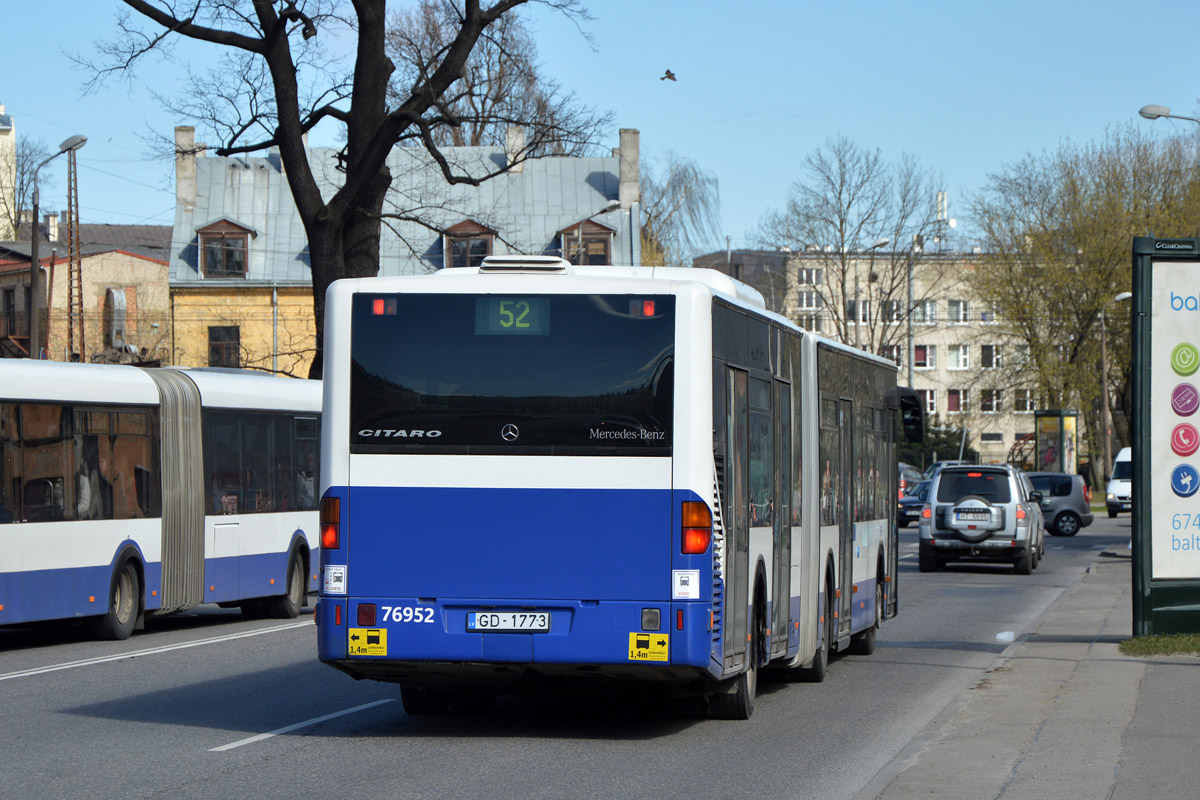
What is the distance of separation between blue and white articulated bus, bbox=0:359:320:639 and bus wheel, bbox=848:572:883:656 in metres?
7.62

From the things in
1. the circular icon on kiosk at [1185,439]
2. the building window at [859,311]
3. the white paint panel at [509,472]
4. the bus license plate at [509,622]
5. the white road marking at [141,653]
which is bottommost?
the white road marking at [141,653]

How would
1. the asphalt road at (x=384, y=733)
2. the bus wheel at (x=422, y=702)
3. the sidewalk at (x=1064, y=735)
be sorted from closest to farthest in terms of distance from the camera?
the sidewalk at (x=1064, y=735) → the asphalt road at (x=384, y=733) → the bus wheel at (x=422, y=702)

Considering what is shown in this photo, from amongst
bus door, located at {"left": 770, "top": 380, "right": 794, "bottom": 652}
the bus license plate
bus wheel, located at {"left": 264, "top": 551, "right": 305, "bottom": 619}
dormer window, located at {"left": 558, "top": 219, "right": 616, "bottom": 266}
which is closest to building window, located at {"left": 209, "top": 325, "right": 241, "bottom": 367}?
dormer window, located at {"left": 558, "top": 219, "right": 616, "bottom": 266}

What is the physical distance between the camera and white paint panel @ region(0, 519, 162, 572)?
54.1 feet

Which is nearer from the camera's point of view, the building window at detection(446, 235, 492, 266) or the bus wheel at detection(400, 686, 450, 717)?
the bus wheel at detection(400, 686, 450, 717)

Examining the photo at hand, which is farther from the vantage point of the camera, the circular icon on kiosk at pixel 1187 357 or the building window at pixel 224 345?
the building window at pixel 224 345

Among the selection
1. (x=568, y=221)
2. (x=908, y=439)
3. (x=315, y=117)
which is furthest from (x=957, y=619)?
(x=568, y=221)

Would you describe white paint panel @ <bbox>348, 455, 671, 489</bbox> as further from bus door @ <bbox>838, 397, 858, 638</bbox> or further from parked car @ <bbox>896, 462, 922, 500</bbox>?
parked car @ <bbox>896, 462, 922, 500</bbox>

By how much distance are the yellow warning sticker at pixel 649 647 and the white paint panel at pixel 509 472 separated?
0.85 metres

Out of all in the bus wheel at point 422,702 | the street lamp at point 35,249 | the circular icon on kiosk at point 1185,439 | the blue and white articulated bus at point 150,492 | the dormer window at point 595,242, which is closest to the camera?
the bus wheel at point 422,702

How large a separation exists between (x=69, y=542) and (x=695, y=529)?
9.49m

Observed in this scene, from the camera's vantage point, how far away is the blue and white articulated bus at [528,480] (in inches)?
385

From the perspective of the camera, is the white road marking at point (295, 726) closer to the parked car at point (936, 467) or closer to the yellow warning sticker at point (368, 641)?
the yellow warning sticker at point (368, 641)

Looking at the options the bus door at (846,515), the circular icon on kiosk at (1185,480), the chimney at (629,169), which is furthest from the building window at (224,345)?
the circular icon on kiosk at (1185,480)
